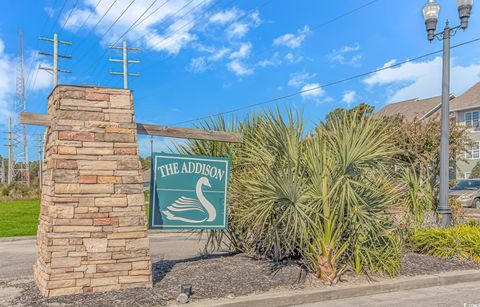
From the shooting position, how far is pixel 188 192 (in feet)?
21.5

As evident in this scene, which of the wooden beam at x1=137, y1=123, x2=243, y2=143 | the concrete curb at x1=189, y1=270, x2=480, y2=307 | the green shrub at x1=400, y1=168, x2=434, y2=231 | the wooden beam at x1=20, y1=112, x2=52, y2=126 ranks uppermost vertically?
the wooden beam at x1=20, y1=112, x2=52, y2=126

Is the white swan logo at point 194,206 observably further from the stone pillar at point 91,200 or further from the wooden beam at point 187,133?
the stone pillar at point 91,200

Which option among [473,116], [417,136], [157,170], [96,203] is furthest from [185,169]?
[473,116]

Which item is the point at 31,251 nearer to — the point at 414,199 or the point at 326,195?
the point at 326,195

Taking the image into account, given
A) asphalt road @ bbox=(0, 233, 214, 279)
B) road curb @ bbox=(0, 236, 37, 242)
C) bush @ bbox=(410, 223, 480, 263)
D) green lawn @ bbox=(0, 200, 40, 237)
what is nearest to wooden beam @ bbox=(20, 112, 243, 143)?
asphalt road @ bbox=(0, 233, 214, 279)

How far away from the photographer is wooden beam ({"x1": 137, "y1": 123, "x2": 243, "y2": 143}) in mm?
6246

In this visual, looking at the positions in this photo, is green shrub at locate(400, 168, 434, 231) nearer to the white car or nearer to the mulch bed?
the mulch bed

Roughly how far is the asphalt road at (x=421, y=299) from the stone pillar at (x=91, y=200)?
8.32 ft

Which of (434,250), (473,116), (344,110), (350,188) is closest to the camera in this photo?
(350,188)

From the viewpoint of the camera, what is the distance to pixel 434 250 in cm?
761

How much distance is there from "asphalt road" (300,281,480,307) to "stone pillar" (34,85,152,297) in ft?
8.32

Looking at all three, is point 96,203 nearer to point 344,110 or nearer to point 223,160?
point 223,160

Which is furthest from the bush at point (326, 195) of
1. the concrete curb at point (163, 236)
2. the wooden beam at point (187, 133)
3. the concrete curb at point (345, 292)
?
the concrete curb at point (163, 236)

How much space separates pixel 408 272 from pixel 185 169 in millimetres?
4023
